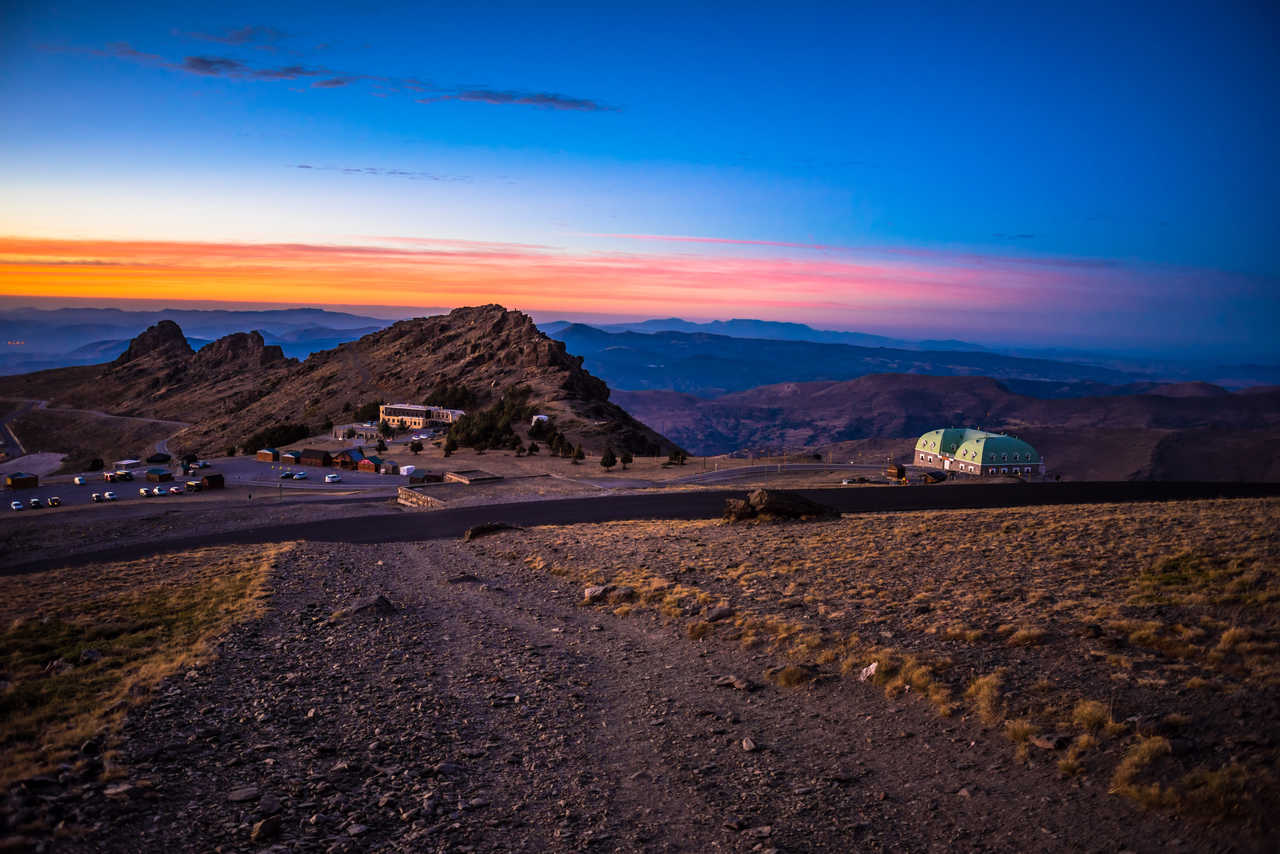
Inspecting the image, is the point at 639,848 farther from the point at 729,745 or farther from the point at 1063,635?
the point at 1063,635

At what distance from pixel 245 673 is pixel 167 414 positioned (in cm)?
15219

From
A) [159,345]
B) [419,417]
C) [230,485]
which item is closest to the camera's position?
[230,485]

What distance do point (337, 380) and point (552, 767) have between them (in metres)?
131

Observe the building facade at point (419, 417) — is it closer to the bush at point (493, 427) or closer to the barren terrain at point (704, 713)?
the bush at point (493, 427)

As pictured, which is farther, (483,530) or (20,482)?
(20,482)

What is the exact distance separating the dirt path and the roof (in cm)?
6867

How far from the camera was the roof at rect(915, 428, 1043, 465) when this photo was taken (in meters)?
72.5

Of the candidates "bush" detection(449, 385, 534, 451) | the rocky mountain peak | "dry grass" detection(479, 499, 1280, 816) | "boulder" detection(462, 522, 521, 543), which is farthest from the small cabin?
the rocky mountain peak

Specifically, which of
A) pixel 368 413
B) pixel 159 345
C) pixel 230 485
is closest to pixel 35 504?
pixel 230 485

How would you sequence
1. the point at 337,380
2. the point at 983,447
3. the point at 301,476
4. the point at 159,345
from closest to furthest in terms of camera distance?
the point at 301,476 < the point at 983,447 < the point at 337,380 < the point at 159,345

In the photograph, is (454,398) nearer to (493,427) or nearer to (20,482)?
(493,427)

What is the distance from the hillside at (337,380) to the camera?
95.9 m

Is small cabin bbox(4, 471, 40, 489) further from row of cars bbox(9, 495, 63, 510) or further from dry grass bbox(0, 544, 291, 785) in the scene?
dry grass bbox(0, 544, 291, 785)

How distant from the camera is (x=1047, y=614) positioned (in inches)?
532
